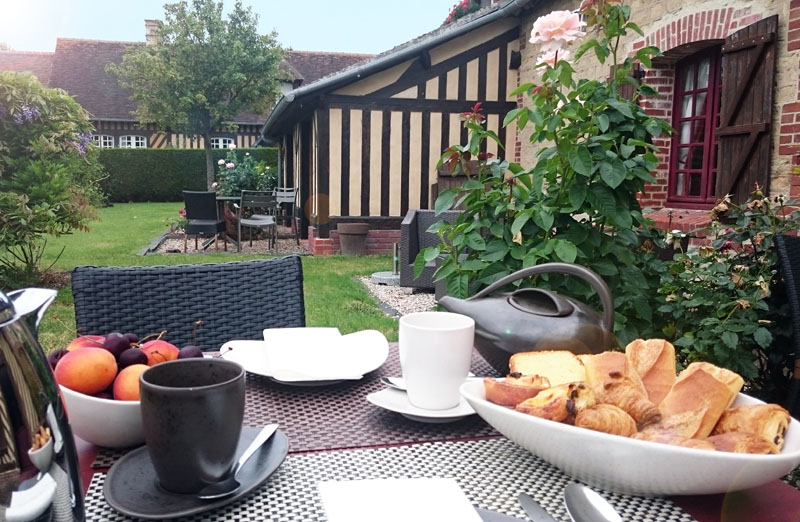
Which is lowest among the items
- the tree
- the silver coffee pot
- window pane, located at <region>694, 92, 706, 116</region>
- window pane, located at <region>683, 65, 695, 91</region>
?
the silver coffee pot

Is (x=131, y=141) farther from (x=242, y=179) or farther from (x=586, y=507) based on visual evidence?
(x=586, y=507)

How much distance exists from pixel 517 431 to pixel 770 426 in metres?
0.27

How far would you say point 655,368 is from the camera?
82 centimetres

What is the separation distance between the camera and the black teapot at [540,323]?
1007 mm

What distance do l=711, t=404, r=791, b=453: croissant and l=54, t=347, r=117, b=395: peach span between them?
734 mm

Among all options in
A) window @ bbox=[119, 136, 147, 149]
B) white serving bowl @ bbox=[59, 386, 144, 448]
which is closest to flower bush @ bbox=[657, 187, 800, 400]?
white serving bowl @ bbox=[59, 386, 144, 448]

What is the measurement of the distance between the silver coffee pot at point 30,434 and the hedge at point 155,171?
839 inches

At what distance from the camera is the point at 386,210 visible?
9.14 m

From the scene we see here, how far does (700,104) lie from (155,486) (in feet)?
19.1

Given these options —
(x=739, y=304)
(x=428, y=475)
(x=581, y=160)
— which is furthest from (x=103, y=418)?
(x=739, y=304)

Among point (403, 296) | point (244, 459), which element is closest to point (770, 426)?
point (244, 459)

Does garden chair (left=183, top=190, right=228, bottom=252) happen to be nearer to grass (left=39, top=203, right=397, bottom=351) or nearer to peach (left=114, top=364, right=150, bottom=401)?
grass (left=39, top=203, right=397, bottom=351)

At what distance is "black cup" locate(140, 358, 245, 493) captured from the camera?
636 mm

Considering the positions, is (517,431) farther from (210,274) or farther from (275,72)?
(275,72)
